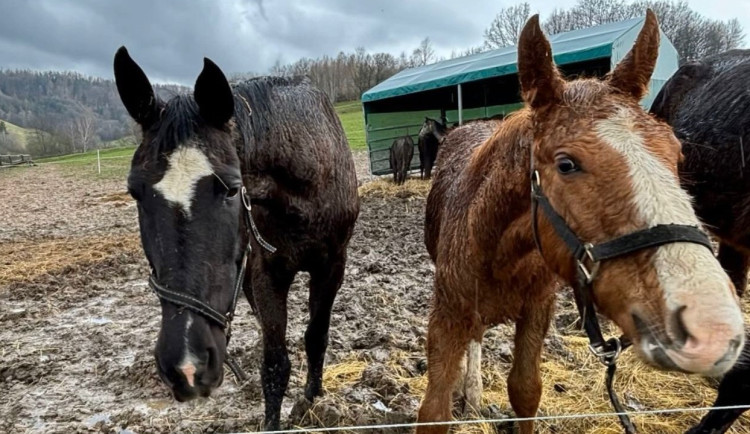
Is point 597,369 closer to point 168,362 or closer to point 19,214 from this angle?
point 168,362

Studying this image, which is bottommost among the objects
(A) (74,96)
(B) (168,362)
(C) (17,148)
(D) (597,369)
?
(D) (597,369)

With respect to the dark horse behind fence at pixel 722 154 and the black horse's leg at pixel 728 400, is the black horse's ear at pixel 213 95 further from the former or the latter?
the black horse's leg at pixel 728 400

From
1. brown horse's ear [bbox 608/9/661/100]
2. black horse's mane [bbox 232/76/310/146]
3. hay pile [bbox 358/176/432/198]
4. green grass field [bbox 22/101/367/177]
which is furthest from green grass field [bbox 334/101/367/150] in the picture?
brown horse's ear [bbox 608/9/661/100]

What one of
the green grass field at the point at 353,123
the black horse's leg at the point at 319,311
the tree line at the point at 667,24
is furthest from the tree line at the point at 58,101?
the black horse's leg at the point at 319,311

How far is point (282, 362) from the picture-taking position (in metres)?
2.97

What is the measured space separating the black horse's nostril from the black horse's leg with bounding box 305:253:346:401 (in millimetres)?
2269

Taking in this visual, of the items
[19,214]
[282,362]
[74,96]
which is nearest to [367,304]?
[282,362]

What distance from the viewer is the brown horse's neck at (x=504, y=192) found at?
177 centimetres

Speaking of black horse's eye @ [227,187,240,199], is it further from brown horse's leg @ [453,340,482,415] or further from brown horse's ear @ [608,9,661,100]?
brown horse's leg @ [453,340,482,415]

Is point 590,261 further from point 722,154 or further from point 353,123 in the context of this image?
point 353,123

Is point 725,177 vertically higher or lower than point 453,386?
higher

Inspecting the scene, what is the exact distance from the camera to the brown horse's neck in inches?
69.8

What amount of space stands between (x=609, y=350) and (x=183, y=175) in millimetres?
1548

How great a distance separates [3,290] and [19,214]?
8.58m
